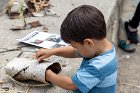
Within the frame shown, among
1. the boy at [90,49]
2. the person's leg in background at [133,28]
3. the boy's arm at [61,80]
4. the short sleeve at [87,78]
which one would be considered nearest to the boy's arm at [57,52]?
the boy's arm at [61,80]

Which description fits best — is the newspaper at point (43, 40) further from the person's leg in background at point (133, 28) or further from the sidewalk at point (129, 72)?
the person's leg in background at point (133, 28)

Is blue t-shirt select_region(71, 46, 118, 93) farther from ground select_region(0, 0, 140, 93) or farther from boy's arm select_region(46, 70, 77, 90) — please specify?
ground select_region(0, 0, 140, 93)

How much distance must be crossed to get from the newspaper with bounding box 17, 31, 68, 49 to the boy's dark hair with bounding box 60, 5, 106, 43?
3.64 feet

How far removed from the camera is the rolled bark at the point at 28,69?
2502 millimetres

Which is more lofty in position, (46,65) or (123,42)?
(46,65)

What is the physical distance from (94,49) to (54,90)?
0.58m

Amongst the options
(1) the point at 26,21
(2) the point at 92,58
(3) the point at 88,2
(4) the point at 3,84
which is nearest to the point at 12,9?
(1) the point at 26,21

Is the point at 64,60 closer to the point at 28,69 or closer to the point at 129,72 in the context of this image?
the point at 28,69

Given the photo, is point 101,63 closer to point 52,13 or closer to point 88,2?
point 52,13

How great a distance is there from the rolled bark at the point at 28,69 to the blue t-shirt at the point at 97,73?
371 millimetres

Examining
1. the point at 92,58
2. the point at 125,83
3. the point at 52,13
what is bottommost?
the point at 125,83

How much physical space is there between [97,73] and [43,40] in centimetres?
129

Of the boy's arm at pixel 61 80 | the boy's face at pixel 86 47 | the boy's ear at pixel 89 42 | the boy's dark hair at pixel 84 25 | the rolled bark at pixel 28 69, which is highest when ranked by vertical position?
the boy's dark hair at pixel 84 25

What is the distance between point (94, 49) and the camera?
215cm
